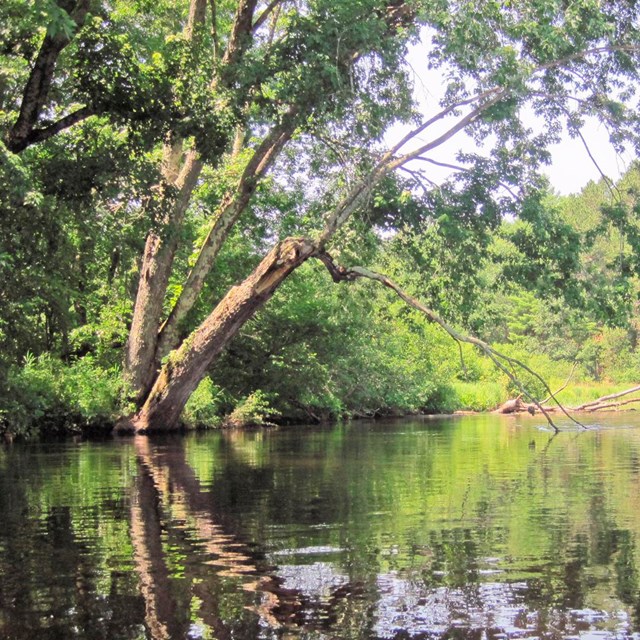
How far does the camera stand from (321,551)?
6.94m

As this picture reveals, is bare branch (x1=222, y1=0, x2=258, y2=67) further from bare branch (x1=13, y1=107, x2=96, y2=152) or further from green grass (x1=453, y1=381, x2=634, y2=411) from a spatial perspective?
green grass (x1=453, y1=381, x2=634, y2=411)

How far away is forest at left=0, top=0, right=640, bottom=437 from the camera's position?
52.6 ft

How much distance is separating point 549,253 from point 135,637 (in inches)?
693

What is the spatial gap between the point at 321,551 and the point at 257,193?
21.3 metres

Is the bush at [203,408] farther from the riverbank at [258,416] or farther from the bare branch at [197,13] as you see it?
the bare branch at [197,13]

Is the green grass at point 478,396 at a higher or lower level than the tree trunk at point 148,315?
lower

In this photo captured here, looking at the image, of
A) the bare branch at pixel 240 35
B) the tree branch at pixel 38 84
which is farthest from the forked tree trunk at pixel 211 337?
the tree branch at pixel 38 84

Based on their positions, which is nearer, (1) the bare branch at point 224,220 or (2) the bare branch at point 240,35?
(2) the bare branch at point 240,35

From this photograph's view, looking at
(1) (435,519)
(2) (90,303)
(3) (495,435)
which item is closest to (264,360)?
(2) (90,303)

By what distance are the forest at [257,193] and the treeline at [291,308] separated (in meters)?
0.07

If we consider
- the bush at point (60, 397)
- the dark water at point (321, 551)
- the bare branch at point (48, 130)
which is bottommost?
the dark water at point (321, 551)

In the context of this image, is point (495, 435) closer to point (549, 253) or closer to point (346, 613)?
point (549, 253)

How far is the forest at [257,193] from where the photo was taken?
52.6ft

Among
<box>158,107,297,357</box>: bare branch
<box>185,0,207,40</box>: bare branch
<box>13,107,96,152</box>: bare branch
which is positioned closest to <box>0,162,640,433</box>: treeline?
<box>13,107,96,152</box>: bare branch
